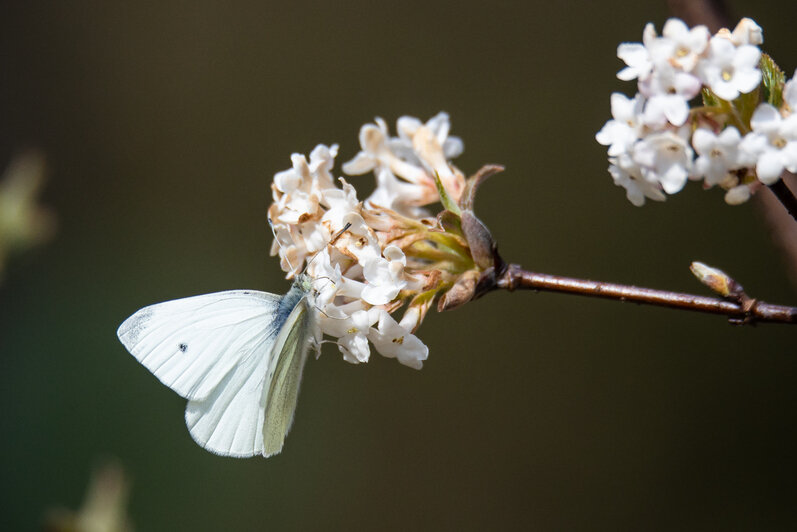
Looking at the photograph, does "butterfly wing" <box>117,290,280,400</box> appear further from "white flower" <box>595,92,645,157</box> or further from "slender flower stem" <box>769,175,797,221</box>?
"slender flower stem" <box>769,175,797,221</box>

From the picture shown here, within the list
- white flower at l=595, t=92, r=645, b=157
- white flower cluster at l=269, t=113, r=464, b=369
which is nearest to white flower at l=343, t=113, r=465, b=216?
white flower cluster at l=269, t=113, r=464, b=369

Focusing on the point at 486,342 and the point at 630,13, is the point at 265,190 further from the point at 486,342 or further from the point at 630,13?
the point at 630,13

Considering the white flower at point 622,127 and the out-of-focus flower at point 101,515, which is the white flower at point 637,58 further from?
the out-of-focus flower at point 101,515

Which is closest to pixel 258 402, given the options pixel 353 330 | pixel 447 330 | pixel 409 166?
pixel 353 330

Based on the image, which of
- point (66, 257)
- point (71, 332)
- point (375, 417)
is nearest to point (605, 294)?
point (375, 417)

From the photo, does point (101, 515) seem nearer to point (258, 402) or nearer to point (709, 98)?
point (258, 402)

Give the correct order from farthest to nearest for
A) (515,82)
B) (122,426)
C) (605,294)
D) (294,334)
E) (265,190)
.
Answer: (265,190) → (515,82) → (122,426) → (294,334) → (605,294)

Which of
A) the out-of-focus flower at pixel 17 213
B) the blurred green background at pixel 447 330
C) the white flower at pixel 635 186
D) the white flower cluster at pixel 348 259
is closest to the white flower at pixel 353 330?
the white flower cluster at pixel 348 259
